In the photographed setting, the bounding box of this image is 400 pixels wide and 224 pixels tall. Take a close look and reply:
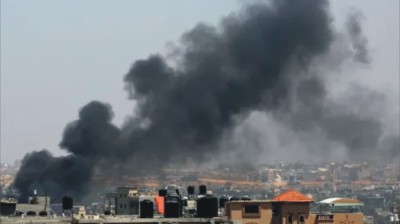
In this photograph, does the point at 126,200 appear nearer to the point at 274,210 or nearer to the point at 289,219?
the point at 274,210

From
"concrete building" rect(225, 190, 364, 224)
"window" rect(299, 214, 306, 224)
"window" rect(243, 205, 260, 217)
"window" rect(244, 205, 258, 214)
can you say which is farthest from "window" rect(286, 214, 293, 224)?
"window" rect(244, 205, 258, 214)

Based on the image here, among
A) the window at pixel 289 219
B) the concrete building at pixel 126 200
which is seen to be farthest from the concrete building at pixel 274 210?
the concrete building at pixel 126 200

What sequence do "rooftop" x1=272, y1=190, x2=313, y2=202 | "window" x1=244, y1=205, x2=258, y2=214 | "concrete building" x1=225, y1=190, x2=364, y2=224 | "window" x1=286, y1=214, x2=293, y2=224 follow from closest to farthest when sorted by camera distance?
"concrete building" x1=225, y1=190, x2=364, y2=224 → "window" x1=244, y1=205, x2=258, y2=214 → "window" x1=286, y1=214, x2=293, y2=224 → "rooftop" x1=272, y1=190, x2=313, y2=202

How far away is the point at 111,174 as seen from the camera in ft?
555

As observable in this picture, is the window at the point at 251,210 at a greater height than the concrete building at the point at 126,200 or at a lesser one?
lesser

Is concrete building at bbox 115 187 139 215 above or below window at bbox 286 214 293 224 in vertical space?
above

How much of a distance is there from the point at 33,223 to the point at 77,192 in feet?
231

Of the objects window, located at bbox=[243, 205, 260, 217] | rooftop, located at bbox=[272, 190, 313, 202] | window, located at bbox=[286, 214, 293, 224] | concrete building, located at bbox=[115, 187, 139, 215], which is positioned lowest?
window, located at bbox=[286, 214, 293, 224]

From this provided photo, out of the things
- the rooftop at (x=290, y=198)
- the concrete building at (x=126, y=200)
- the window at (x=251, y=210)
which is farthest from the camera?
the concrete building at (x=126, y=200)

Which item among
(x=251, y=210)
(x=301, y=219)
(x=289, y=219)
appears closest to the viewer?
(x=251, y=210)

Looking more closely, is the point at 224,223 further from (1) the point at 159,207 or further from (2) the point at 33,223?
(1) the point at 159,207

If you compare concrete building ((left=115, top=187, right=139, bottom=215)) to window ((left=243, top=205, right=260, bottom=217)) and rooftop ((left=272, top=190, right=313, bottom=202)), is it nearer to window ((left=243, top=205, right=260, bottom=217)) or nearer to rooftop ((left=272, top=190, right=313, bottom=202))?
rooftop ((left=272, top=190, right=313, bottom=202))

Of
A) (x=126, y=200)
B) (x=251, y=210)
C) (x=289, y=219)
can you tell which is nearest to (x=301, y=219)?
(x=289, y=219)

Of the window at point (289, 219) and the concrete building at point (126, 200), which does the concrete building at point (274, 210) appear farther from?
the concrete building at point (126, 200)
